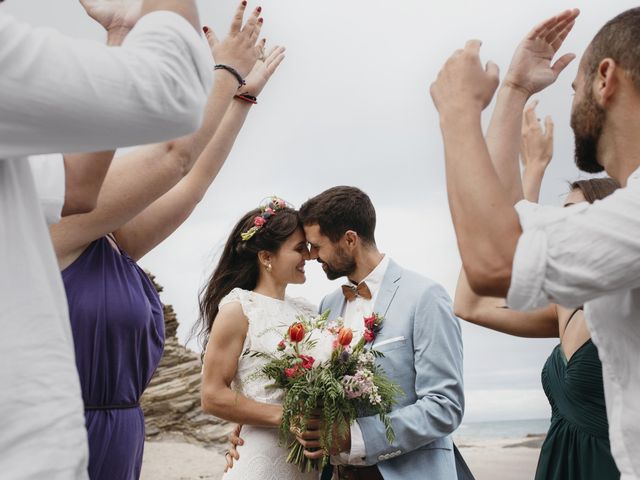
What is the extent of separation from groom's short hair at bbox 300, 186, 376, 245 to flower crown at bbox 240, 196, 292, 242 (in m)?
0.16

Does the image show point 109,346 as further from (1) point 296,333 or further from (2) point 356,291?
(2) point 356,291

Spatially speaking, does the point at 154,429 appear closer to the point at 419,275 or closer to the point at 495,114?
the point at 419,275

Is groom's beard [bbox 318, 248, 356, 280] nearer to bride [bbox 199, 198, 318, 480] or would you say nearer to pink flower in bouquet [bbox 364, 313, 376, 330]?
bride [bbox 199, 198, 318, 480]

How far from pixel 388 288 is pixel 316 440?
3.60ft

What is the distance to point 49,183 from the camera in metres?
1.75

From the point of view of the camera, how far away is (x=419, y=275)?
4723 millimetres

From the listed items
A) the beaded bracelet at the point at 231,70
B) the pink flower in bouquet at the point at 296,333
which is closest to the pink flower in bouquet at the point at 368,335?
the pink flower in bouquet at the point at 296,333

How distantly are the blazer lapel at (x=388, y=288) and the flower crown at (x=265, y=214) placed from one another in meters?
0.96

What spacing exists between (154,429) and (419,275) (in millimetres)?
14494

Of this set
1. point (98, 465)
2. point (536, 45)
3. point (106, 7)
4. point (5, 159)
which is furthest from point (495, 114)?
point (98, 465)

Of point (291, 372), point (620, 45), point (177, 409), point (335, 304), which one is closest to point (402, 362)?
point (291, 372)

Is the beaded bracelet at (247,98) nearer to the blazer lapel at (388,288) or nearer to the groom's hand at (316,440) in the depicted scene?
the groom's hand at (316,440)

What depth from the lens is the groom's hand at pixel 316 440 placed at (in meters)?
4.08

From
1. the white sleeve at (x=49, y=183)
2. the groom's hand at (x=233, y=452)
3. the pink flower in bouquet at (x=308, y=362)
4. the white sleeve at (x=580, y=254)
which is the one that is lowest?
the groom's hand at (x=233, y=452)
